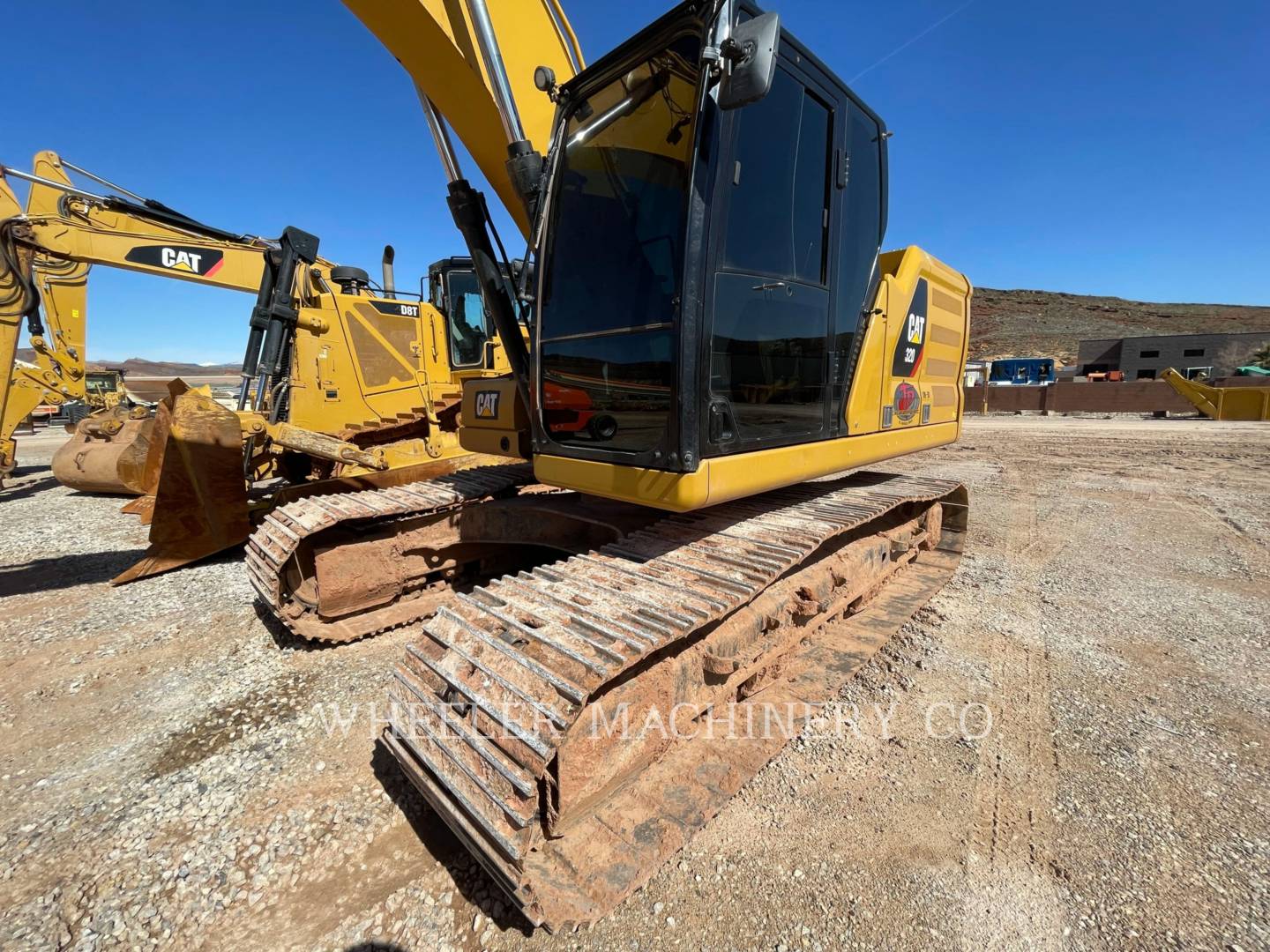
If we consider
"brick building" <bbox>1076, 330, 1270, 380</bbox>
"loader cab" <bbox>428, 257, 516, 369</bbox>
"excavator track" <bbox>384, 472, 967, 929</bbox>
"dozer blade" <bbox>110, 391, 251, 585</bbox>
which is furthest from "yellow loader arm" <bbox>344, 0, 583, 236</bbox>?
"brick building" <bbox>1076, 330, 1270, 380</bbox>

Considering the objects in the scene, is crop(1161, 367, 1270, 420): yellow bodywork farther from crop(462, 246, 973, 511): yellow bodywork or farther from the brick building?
the brick building

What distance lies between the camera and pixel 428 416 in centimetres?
634

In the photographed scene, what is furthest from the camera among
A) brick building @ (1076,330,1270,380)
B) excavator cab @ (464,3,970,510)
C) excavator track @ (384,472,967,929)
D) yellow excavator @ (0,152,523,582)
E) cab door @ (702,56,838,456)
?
brick building @ (1076,330,1270,380)

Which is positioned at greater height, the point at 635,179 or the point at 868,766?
the point at 635,179

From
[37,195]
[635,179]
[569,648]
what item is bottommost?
[569,648]

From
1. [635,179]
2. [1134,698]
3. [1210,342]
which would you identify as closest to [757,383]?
[635,179]

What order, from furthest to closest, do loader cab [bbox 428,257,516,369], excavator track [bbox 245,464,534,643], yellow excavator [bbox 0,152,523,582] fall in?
loader cab [bbox 428,257,516,369] → yellow excavator [bbox 0,152,523,582] → excavator track [bbox 245,464,534,643]

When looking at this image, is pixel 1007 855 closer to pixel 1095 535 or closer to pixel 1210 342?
pixel 1095 535

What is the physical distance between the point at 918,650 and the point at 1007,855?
4.69 feet

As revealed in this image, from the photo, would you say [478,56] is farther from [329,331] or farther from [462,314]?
[329,331]

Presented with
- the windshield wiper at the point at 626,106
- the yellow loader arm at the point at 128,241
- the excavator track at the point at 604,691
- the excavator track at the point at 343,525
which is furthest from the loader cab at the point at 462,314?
the excavator track at the point at 604,691

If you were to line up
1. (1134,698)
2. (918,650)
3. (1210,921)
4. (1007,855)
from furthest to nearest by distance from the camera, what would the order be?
(918,650), (1134,698), (1007,855), (1210,921)

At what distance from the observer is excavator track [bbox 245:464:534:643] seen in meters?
3.24

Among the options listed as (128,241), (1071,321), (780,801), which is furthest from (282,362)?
(1071,321)
